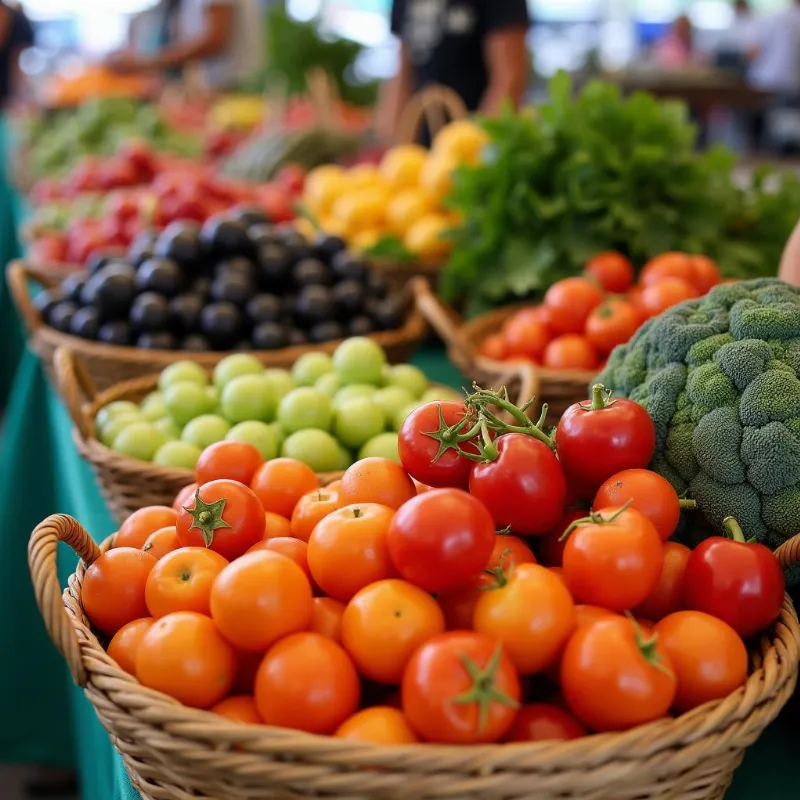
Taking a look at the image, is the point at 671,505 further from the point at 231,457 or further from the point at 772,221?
the point at 772,221

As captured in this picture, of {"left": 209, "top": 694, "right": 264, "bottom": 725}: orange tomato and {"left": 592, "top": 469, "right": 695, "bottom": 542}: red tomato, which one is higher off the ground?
{"left": 592, "top": 469, "right": 695, "bottom": 542}: red tomato

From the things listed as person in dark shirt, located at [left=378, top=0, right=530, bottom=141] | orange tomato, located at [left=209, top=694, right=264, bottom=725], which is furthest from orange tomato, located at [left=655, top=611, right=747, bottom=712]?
person in dark shirt, located at [left=378, top=0, right=530, bottom=141]

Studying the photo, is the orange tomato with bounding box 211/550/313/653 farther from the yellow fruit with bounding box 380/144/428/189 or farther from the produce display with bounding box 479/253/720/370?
the yellow fruit with bounding box 380/144/428/189

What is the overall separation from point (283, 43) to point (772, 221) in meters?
3.87

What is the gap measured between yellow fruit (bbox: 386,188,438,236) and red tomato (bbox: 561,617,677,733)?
1.84 meters

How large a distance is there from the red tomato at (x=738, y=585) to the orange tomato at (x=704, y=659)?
0.09ft

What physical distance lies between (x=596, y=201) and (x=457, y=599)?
1.35 m

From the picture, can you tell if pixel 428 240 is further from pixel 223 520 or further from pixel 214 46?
pixel 214 46

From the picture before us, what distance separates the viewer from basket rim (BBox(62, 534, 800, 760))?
65cm

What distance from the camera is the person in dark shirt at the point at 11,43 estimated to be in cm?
760

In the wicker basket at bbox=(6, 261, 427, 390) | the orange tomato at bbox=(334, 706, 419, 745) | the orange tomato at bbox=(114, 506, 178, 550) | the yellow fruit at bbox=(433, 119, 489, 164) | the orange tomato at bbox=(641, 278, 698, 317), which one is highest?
the yellow fruit at bbox=(433, 119, 489, 164)

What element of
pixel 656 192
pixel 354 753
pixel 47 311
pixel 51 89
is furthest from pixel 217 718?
pixel 51 89

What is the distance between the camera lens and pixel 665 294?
1.52 meters

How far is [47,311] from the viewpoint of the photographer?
78.2 inches
